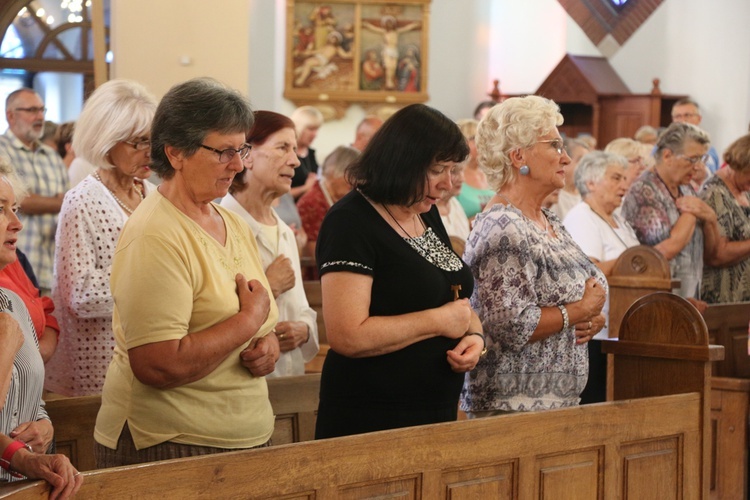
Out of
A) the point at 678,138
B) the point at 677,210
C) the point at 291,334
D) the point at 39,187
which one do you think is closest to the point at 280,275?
the point at 291,334

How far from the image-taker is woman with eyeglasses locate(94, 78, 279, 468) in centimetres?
228

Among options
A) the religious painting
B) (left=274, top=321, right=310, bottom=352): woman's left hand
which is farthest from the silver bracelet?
the religious painting

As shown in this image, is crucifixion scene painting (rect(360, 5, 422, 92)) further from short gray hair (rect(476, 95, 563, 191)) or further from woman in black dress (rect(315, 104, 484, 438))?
woman in black dress (rect(315, 104, 484, 438))

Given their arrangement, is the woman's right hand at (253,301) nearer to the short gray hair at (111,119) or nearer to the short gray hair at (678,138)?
the short gray hair at (111,119)

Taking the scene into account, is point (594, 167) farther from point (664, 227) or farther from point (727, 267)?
point (727, 267)

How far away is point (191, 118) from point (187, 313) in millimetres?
454

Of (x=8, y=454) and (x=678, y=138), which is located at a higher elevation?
(x=678, y=138)

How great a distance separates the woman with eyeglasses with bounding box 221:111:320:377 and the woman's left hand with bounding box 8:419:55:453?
1151mm

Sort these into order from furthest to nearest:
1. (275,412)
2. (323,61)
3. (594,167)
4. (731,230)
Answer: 1. (323,61)
2. (594,167)
3. (731,230)
4. (275,412)

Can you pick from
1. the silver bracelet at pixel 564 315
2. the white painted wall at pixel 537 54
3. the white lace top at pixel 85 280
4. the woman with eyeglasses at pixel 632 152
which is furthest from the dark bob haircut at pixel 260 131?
the woman with eyeglasses at pixel 632 152

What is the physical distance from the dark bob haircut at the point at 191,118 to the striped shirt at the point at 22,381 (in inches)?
18.6

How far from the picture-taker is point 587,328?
3.15m

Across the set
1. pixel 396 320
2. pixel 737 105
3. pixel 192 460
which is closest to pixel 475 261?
pixel 396 320

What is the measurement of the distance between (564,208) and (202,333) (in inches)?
203
